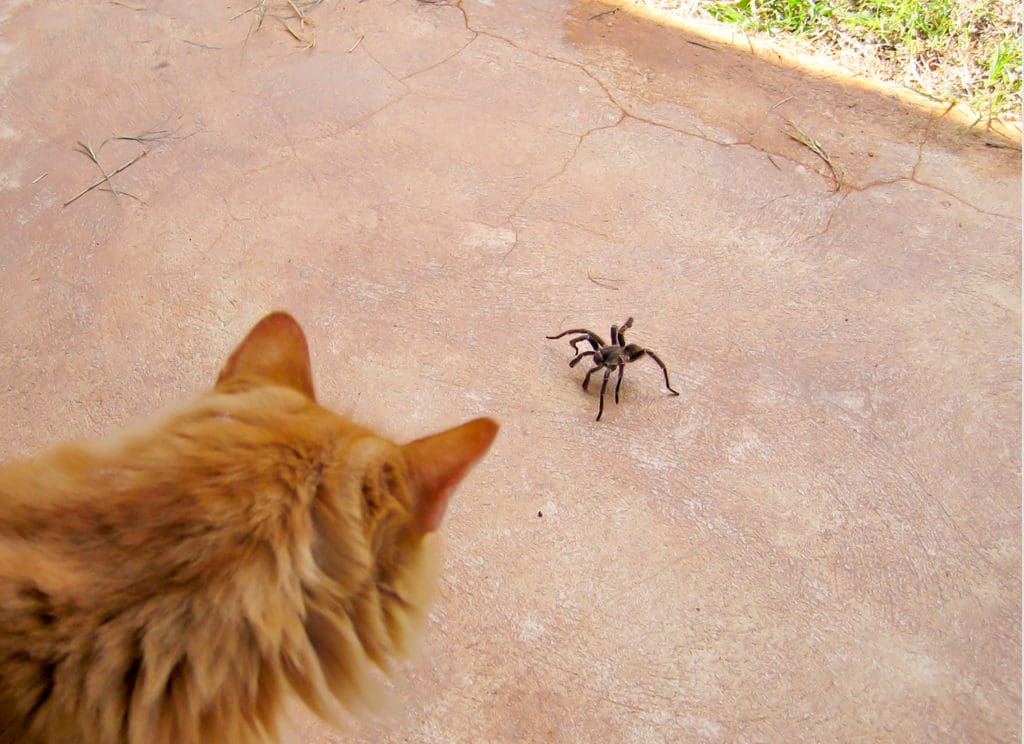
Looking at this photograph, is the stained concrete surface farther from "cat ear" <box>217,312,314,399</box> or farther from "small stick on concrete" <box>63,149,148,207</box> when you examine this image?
"cat ear" <box>217,312,314,399</box>

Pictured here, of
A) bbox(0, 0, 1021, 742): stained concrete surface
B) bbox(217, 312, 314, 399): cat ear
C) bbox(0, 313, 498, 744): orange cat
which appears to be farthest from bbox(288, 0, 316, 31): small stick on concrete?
bbox(0, 313, 498, 744): orange cat

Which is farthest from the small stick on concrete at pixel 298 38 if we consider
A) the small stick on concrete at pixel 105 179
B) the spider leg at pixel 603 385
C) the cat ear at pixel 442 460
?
the cat ear at pixel 442 460

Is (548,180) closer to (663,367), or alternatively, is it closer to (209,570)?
(663,367)

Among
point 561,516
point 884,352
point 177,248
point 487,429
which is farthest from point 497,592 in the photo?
point 177,248

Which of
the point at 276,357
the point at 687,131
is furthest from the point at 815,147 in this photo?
the point at 276,357

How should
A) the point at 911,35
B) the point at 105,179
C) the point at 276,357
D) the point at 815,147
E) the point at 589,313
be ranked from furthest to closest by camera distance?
the point at 911,35
the point at 815,147
the point at 105,179
the point at 589,313
the point at 276,357

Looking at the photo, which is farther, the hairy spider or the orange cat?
the hairy spider
